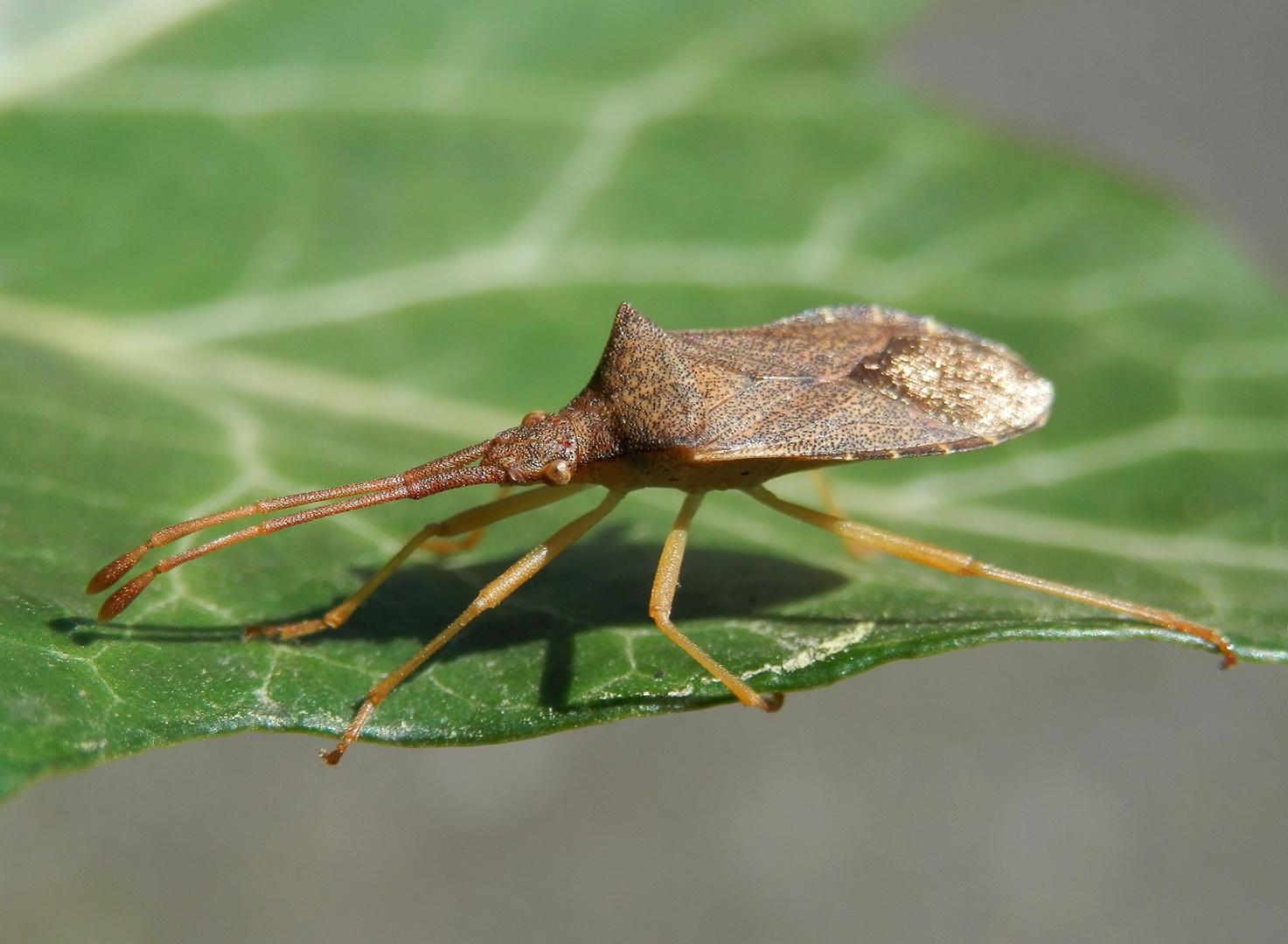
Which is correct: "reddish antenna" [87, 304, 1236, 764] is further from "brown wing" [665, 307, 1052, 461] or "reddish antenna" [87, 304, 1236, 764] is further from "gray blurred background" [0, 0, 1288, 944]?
"gray blurred background" [0, 0, 1288, 944]

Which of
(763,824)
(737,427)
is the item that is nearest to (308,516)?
(737,427)

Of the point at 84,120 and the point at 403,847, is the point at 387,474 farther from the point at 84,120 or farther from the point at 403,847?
the point at 403,847

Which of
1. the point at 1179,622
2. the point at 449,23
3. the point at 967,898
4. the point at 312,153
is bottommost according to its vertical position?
the point at 967,898

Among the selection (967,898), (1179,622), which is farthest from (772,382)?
(967,898)

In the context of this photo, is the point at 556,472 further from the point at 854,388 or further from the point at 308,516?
the point at 854,388

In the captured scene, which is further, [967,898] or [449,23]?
[967,898]
